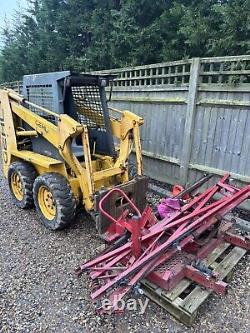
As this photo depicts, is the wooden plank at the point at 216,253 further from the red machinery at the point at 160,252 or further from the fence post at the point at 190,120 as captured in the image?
the fence post at the point at 190,120

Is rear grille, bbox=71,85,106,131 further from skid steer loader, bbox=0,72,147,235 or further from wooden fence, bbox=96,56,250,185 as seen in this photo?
wooden fence, bbox=96,56,250,185

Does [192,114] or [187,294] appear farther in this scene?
[192,114]

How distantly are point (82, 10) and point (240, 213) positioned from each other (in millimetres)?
10434

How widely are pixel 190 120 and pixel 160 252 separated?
263 cm

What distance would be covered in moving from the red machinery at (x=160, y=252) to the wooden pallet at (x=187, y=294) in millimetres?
59

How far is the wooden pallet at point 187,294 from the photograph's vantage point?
7.77 ft

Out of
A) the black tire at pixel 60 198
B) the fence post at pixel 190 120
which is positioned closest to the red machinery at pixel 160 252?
the black tire at pixel 60 198

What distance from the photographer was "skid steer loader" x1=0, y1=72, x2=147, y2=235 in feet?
11.3

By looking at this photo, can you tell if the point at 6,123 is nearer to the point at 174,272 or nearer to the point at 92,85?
the point at 92,85

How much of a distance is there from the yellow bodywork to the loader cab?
11 centimetres

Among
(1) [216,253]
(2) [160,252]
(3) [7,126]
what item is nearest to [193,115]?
(1) [216,253]

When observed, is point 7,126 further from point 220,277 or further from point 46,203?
point 220,277

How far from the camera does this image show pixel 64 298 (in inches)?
106

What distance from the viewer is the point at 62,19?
38.5 ft
